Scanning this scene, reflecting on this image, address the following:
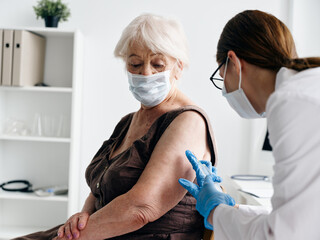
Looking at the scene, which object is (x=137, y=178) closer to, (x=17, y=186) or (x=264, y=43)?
(x=264, y=43)

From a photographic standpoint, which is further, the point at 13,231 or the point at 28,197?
the point at 13,231

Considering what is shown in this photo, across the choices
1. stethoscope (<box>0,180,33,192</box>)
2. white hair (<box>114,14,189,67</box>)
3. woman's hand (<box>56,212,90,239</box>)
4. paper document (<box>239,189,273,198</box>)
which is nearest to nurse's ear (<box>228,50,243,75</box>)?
white hair (<box>114,14,189,67</box>)

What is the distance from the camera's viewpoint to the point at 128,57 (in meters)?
1.48

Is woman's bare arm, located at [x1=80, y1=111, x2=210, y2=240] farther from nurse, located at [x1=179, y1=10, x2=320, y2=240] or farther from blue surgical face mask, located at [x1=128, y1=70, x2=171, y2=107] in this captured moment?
blue surgical face mask, located at [x1=128, y1=70, x2=171, y2=107]

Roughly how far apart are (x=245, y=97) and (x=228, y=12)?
2.16m

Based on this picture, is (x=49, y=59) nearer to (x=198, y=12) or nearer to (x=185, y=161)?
(x=198, y=12)

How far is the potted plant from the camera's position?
2887 millimetres

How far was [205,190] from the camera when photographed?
3.61 feet

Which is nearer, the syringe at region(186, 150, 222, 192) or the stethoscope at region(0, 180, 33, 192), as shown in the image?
the syringe at region(186, 150, 222, 192)

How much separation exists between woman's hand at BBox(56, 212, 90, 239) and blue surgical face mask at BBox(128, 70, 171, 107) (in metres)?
0.48

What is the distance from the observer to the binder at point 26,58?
2748 mm

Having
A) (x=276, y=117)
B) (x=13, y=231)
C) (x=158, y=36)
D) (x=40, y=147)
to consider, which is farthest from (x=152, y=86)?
(x=13, y=231)

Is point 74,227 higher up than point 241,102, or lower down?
lower down

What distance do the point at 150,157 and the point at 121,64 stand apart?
1.88 m
